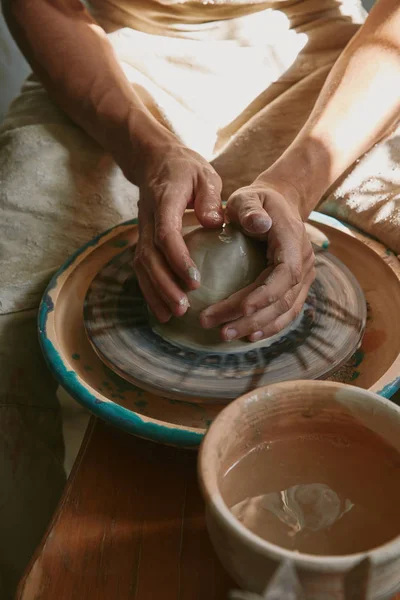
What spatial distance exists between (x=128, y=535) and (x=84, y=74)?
91 cm

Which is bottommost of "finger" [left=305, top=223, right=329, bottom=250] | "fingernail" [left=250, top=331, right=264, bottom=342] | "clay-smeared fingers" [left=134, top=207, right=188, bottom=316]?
"clay-smeared fingers" [left=134, top=207, right=188, bottom=316]

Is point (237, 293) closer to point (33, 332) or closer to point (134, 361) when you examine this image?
point (134, 361)

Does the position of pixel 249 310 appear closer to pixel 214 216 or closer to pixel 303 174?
pixel 214 216

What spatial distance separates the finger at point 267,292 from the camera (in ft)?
2.56

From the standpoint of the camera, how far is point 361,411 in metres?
0.53

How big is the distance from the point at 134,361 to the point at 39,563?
30cm

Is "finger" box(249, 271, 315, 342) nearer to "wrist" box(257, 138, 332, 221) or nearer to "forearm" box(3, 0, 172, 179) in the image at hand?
"wrist" box(257, 138, 332, 221)

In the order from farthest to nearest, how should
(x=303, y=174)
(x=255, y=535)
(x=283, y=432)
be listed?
(x=303, y=174), (x=283, y=432), (x=255, y=535)

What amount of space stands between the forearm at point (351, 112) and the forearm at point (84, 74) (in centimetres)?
27

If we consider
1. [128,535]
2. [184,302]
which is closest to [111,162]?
[184,302]

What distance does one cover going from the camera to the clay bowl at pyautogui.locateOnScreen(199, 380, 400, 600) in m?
0.41

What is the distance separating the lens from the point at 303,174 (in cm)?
100

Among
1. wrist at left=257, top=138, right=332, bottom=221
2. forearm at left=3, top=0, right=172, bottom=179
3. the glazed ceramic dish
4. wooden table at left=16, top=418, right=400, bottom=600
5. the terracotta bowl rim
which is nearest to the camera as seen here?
the terracotta bowl rim

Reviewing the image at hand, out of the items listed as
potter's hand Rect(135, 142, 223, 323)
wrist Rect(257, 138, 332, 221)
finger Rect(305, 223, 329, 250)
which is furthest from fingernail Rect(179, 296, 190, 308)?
finger Rect(305, 223, 329, 250)
